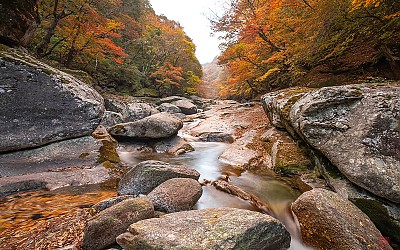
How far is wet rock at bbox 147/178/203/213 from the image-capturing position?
3.09 metres

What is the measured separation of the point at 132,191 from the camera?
12.3 feet

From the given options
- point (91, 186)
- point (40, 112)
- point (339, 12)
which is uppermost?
point (339, 12)

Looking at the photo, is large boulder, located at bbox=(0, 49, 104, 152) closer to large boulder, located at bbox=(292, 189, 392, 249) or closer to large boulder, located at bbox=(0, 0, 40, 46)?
large boulder, located at bbox=(0, 0, 40, 46)

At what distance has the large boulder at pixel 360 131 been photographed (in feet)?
9.82

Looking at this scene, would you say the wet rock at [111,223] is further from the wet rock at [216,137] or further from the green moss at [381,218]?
the wet rock at [216,137]

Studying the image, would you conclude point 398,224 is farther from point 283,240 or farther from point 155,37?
point 155,37

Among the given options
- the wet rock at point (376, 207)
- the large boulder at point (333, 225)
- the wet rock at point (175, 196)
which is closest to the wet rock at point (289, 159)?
the wet rock at point (376, 207)

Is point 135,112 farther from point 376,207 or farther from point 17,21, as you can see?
point 376,207

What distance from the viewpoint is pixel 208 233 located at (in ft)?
6.82

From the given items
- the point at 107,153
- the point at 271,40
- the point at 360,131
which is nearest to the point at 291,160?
the point at 360,131

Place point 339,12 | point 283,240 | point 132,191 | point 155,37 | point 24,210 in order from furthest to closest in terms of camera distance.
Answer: point 155,37 < point 339,12 < point 132,191 < point 24,210 < point 283,240

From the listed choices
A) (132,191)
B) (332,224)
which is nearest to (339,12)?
(332,224)

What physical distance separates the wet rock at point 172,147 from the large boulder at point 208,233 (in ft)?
17.5

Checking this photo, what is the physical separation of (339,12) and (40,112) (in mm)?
8761
